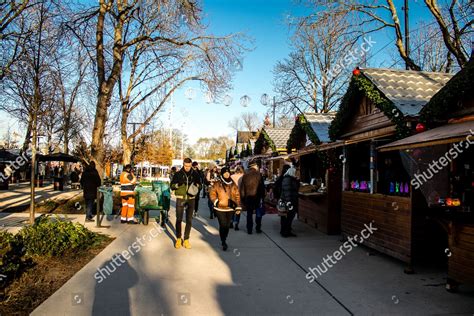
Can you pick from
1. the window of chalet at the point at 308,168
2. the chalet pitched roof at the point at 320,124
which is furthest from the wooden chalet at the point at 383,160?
the window of chalet at the point at 308,168

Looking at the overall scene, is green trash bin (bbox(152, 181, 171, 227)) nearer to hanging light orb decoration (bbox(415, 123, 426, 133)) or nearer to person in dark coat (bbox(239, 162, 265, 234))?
person in dark coat (bbox(239, 162, 265, 234))

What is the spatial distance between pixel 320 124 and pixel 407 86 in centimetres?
532

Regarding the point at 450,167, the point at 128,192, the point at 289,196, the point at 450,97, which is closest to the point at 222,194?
the point at 289,196

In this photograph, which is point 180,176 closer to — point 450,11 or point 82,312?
point 82,312

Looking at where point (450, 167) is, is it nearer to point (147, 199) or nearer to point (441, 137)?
point (441, 137)

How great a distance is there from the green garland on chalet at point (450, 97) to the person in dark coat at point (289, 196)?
13.3ft

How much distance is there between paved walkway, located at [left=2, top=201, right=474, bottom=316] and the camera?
4.73 meters

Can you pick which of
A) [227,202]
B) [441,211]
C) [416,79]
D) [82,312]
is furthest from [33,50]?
[441,211]

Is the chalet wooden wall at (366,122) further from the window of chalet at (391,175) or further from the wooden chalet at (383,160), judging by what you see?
the window of chalet at (391,175)

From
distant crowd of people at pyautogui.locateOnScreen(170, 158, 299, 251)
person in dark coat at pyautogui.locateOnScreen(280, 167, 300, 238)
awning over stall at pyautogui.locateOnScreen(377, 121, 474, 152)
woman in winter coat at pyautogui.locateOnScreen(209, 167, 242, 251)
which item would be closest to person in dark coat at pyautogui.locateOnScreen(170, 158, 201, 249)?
distant crowd of people at pyautogui.locateOnScreen(170, 158, 299, 251)

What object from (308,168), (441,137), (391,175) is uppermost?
(441,137)

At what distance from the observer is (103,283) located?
566cm

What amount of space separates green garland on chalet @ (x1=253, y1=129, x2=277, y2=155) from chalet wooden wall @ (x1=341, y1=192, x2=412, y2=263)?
37.7ft

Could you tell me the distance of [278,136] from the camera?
21422 millimetres
